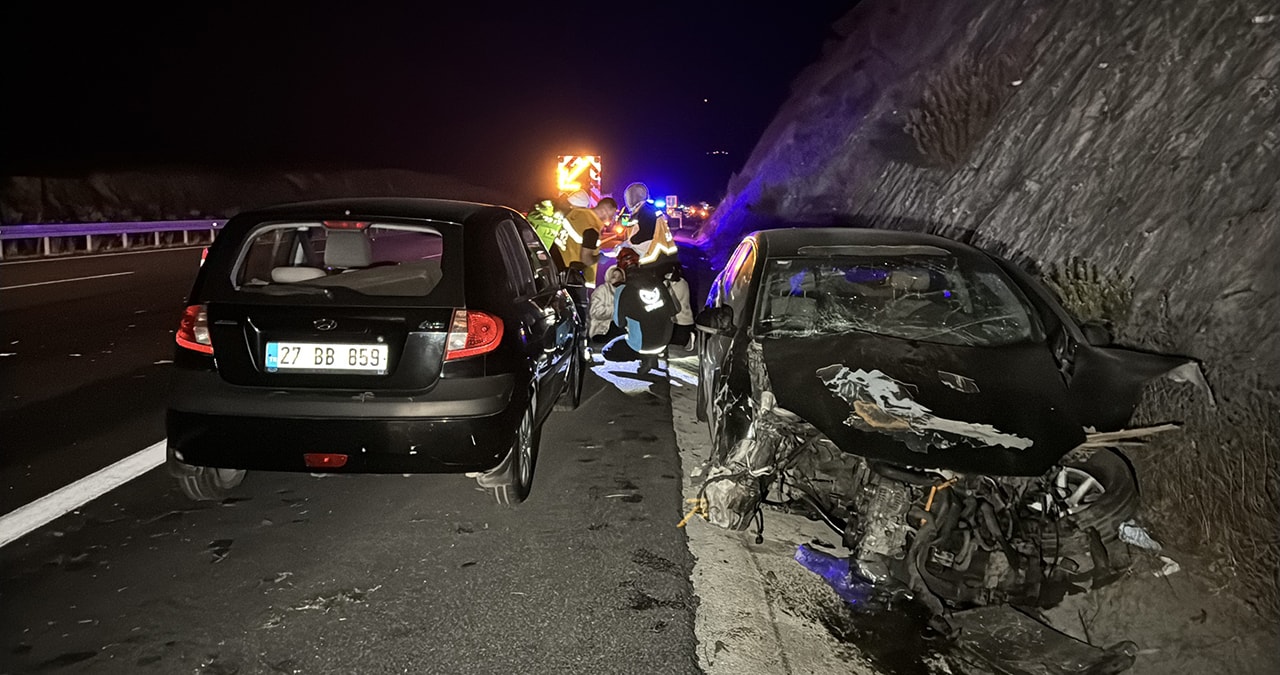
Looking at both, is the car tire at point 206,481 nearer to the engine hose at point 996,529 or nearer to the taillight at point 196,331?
the taillight at point 196,331

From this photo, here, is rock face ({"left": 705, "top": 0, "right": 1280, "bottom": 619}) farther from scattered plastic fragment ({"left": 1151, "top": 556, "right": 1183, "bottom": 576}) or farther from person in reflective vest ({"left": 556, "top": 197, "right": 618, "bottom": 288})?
person in reflective vest ({"left": 556, "top": 197, "right": 618, "bottom": 288})

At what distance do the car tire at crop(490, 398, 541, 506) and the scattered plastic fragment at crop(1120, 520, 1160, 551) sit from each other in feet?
9.87

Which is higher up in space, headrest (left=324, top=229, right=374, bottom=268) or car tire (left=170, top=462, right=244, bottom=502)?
headrest (left=324, top=229, right=374, bottom=268)

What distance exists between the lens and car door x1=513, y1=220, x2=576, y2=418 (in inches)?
211

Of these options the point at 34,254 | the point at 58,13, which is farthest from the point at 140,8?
the point at 34,254

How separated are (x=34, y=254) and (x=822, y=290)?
822 inches

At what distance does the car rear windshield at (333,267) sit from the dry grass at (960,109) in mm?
11225

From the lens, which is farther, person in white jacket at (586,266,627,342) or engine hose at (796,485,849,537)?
person in white jacket at (586,266,627,342)

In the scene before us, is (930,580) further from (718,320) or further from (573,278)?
(573,278)

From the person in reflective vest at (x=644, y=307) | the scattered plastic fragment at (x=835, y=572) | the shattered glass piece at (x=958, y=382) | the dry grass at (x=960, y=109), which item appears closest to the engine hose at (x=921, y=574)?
the scattered plastic fragment at (x=835, y=572)

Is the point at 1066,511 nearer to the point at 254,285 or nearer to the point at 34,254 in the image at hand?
the point at 254,285

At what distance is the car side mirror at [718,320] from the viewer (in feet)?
17.0

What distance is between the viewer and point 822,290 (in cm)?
556

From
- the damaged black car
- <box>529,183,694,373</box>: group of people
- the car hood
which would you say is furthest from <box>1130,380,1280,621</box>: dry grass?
<box>529,183,694,373</box>: group of people
